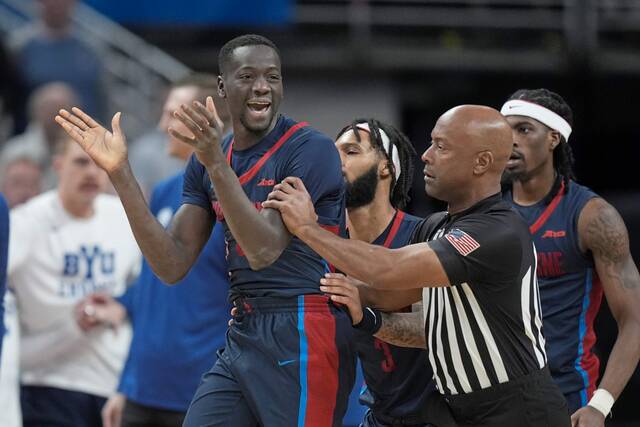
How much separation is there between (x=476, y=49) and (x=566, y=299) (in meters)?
A: 8.70

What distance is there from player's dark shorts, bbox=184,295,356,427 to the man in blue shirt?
200 cm

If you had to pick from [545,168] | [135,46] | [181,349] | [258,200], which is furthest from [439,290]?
[135,46]

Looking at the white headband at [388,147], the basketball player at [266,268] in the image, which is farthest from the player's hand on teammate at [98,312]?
the basketball player at [266,268]

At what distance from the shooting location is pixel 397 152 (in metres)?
6.31

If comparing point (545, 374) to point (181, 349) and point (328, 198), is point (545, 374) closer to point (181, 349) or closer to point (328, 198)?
point (328, 198)

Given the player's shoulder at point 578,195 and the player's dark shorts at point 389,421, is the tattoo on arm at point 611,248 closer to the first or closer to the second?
the player's shoulder at point 578,195

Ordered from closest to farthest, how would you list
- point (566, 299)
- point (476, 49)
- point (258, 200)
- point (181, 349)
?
point (258, 200)
point (566, 299)
point (181, 349)
point (476, 49)

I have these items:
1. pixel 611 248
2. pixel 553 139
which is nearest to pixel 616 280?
pixel 611 248

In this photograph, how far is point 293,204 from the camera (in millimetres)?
5000

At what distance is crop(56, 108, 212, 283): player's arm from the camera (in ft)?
16.9

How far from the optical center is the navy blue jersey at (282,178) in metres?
5.21

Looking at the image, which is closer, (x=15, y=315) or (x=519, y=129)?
(x=519, y=129)

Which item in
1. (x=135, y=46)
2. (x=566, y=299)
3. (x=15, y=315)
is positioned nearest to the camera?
(x=566, y=299)

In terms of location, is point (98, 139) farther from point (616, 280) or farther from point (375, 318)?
point (616, 280)
